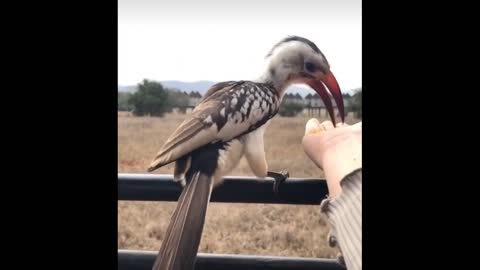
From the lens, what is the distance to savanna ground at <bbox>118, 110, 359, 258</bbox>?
1.26 m

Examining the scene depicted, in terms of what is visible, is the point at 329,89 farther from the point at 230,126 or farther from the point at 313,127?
the point at 230,126

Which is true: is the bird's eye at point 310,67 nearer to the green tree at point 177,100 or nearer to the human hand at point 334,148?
the human hand at point 334,148

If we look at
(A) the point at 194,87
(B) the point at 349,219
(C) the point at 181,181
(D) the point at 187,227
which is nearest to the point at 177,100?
(A) the point at 194,87

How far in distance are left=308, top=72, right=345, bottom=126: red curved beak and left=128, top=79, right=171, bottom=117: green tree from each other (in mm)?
345

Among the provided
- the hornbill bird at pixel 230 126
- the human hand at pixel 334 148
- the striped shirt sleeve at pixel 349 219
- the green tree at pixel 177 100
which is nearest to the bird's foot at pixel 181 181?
the hornbill bird at pixel 230 126

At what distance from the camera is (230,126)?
49.4 inches

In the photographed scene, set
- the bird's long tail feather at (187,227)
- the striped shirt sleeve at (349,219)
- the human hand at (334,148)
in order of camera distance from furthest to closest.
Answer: the bird's long tail feather at (187,227) → the human hand at (334,148) → the striped shirt sleeve at (349,219)

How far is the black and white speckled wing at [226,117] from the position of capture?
125cm

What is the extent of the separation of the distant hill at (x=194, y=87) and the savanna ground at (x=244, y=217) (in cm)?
6

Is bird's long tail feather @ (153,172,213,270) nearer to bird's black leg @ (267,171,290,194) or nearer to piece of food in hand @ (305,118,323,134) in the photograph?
bird's black leg @ (267,171,290,194)
